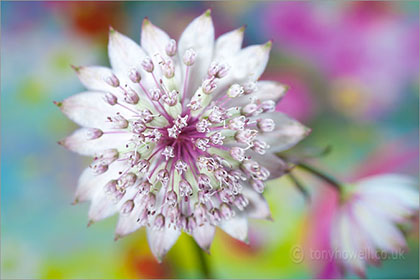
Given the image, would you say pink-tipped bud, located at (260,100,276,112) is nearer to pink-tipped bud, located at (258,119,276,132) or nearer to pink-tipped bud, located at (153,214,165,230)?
pink-tipped bud, located at (258,119,276,132)

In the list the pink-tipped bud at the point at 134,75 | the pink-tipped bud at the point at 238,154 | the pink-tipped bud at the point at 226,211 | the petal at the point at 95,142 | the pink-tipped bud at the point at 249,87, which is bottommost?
the pink-tipped bud at the point at 226,211

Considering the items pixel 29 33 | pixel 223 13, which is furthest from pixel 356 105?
pixel 29 33

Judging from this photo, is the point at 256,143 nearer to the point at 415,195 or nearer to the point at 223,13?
the point at 415,195

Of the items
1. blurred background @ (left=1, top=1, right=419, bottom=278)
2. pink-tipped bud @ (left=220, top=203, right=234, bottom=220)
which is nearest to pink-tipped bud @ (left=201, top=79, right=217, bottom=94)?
pink-tipped bud @ (left=220, top=203, right=234, bottom=220)

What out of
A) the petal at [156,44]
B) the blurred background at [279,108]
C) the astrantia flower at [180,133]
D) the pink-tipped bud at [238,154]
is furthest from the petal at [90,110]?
the blurred background at [279,108]

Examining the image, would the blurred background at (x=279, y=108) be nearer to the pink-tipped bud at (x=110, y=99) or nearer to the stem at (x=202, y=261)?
the stem at (x=202, y=261)

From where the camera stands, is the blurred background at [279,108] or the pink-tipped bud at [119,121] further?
the blurred background at [279,108]

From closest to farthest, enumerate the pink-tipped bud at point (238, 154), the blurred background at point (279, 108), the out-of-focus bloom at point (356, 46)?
the pink-tipped bud at point (238, 154) → the blurred background at point (279, 108) → the out-of-focus bloom at point (356, 46)

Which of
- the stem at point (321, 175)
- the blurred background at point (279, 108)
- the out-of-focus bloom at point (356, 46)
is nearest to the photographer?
the stem at point (321, 175)
